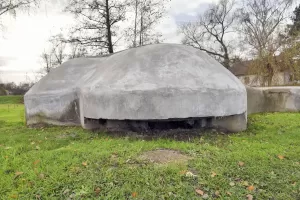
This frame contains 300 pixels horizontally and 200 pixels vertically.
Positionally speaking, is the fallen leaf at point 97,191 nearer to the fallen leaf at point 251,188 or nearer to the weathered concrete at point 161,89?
the fallen leaf at point 251,188

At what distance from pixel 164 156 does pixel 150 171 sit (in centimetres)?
74

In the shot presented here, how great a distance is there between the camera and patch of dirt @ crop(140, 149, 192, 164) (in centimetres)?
434

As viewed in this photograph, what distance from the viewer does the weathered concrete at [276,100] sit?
10.7 meters

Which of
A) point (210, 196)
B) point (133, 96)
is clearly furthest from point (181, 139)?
point (210, 196)

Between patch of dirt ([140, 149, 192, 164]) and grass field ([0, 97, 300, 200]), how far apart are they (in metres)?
0.15

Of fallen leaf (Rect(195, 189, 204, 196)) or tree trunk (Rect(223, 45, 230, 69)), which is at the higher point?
tree trunk (Rect(223, 45, 230, 69))

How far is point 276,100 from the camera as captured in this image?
36.0 feet

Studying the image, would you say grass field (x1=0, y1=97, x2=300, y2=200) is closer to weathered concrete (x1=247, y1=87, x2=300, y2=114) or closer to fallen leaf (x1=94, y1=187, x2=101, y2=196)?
fallen leaf (x1=94, y1=187, x2=101, y2=196)

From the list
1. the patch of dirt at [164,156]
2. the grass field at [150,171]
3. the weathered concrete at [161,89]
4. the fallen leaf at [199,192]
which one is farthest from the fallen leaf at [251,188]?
the weathered concrete at [161,89]

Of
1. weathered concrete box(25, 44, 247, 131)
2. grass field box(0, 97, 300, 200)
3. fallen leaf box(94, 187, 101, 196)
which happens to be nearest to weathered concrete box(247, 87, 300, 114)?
weathered concrete box(25, 44, 247, 131)

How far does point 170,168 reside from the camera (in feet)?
12.8

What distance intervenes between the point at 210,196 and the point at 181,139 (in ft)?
8.50

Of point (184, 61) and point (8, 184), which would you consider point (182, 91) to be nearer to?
point (184, 61)

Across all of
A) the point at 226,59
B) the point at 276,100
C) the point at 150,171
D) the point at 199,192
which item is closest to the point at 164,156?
the point at 150,171
